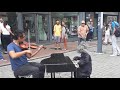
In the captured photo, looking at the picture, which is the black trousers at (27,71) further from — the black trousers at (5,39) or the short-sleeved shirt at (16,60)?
the black trousers at (5,39)

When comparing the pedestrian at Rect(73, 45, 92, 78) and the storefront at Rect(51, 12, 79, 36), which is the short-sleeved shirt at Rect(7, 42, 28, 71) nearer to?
the pedestrian at Rect(73, 45, 92, 78)

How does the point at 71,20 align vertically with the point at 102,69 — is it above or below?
above

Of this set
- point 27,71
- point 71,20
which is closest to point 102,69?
point 27,71

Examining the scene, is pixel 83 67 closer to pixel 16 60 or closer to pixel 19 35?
pixel 16 60

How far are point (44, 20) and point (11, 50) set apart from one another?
32.0 feet

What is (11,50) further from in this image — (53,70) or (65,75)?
(65,75)

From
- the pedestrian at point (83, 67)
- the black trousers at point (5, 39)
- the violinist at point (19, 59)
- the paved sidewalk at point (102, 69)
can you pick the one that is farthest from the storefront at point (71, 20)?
the violinist at point (19, 59)

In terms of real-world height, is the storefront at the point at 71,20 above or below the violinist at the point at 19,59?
above

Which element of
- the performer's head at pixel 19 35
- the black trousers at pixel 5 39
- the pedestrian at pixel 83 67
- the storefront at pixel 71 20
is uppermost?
the storefront at pixel 71 20

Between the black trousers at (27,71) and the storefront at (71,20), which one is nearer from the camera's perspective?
the black trousers at (27,71)

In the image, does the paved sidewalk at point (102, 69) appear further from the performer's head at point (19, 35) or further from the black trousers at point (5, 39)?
the black trousers at point (5, 39)

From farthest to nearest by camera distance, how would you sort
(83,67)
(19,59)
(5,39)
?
(5,39) → (83,67) → (19,59)

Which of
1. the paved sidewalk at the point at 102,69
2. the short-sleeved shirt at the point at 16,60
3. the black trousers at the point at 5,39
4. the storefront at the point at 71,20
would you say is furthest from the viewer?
the storefront at the point at 71,20

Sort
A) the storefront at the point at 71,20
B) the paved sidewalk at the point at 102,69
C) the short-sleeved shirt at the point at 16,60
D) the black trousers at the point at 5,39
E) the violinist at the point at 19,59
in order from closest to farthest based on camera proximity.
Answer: the violinist at the point at 19,59 < the short-sleeved shirt at the point at 16,60 < the paved sidewalk at the point at 102,69 < the black trousers at the point at 5,39 < the storefront at the point at 71,20
